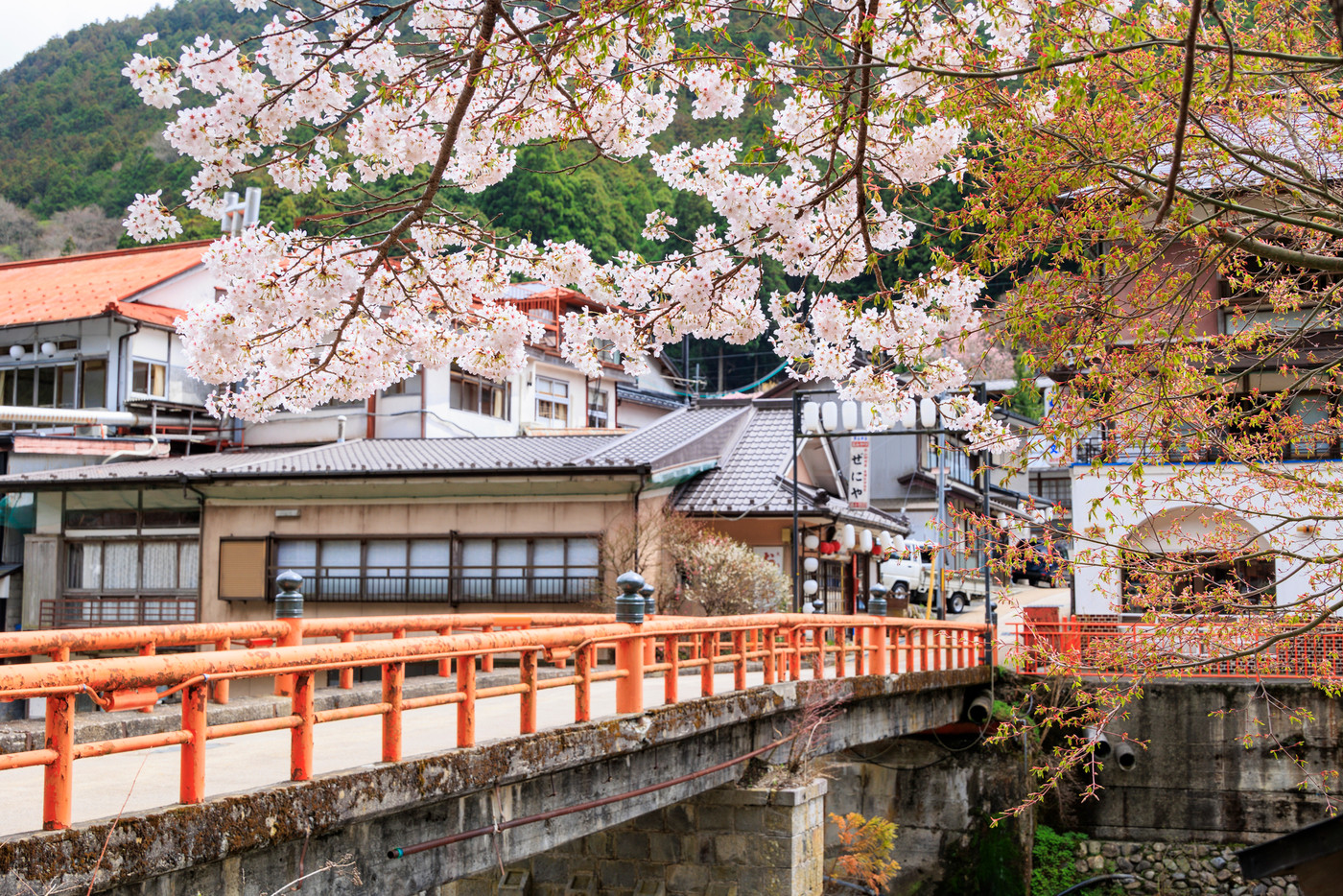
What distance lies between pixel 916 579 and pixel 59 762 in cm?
3058

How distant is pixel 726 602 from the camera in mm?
21109

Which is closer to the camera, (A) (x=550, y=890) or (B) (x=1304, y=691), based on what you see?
(A) (x=550, y=890)

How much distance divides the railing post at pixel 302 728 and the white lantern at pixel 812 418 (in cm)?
1661

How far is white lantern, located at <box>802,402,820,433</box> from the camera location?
22.2 metres

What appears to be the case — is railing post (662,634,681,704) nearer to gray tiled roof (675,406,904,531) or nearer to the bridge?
the bridge

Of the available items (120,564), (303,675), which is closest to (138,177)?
(120,564)

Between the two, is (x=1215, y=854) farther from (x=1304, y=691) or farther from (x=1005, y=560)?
(x=1005, y=560)

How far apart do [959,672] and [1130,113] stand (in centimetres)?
1320

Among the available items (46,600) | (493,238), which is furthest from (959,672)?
(46,600)

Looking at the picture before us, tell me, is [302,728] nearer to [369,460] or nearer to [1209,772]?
[1209,772]

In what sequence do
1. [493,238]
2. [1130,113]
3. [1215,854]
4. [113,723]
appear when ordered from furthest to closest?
[1215,854], [113,723], [493,238], [1130,113]

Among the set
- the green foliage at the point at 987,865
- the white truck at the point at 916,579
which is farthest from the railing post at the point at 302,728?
the white truck at the point at 916,579

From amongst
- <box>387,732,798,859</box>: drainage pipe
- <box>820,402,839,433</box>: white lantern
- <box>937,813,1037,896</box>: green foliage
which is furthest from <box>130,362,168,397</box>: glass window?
<box>387,732,798,859</box>: drainage pipe

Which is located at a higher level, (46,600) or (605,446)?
(605,446)
